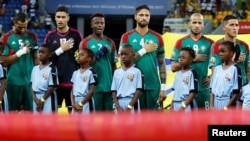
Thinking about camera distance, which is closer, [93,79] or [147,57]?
[93,79]

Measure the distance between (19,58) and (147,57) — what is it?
168 cm

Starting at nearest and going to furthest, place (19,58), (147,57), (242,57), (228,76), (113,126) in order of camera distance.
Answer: (113,126) < (228,76) < (242,57) < (147,57) < (19,58)

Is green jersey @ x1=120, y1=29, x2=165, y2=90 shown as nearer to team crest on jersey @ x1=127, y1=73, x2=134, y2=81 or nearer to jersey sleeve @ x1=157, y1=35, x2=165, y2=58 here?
jersey sleeve @ x1=157, y1=35, x2=165, y2=58

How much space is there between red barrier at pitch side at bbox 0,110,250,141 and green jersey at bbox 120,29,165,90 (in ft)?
15.1

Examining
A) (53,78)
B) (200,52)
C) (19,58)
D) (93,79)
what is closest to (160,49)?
(200,52)

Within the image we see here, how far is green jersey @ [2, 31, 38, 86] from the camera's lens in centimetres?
764

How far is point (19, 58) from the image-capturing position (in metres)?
7.67

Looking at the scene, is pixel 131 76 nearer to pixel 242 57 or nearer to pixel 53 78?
pixel 53 78

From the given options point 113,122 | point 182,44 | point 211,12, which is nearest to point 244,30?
point 211,12

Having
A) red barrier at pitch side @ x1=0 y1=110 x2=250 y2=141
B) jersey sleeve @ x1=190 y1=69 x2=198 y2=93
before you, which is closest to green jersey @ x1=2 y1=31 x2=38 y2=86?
jersey sleeve @ x1=190 y1=69 x2=198 y2=93

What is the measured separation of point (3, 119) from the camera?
2625 millimetres

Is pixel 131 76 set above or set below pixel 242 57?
below

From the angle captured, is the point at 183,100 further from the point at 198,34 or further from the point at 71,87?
the point at 71,87

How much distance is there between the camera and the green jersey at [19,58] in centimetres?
764
